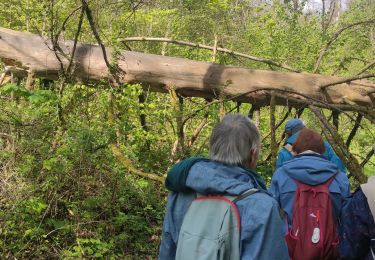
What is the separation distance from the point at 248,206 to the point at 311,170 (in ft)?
4.99

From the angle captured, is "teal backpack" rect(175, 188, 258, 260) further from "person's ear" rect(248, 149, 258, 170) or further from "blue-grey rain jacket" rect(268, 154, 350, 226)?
"blue-grey rain jacket" rect(268, 154, 350, 226)

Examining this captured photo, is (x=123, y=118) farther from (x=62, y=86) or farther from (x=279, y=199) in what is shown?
(x=279, y=199)

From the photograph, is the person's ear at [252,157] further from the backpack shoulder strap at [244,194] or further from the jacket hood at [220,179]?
the backpack shoulder strap at [244,194]

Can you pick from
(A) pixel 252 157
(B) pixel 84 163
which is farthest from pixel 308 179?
(B) pixel 84 163

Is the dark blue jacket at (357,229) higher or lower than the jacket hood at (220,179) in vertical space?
lower

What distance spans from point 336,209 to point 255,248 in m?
1.60

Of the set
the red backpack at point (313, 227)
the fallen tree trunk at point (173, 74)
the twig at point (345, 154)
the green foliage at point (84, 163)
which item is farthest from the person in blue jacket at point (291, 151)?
the red backpack at point (313, 227)

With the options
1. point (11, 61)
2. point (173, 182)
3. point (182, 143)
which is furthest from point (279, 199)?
point (11, 61)

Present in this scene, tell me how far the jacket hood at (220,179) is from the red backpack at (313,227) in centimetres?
124

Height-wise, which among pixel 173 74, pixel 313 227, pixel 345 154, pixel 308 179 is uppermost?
pixel 173 74

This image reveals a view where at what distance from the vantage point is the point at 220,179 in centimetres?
200

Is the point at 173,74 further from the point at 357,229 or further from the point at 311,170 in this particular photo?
the point at 357,229

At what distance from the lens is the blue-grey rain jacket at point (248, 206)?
6.16 ft

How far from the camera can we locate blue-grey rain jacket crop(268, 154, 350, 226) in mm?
3268
